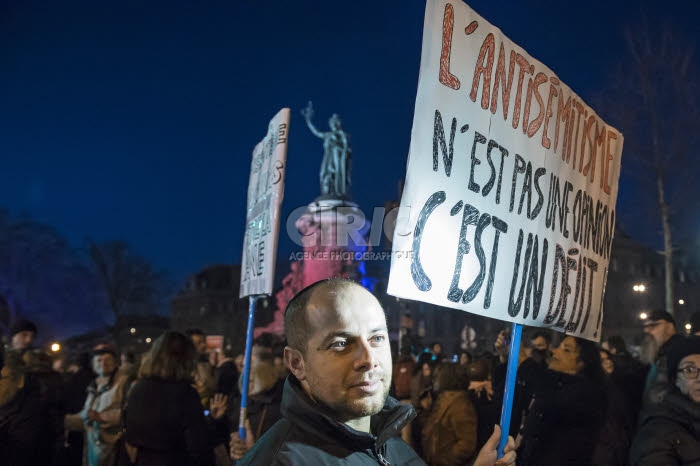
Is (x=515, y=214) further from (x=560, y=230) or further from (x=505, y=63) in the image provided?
(x=505, y=63)

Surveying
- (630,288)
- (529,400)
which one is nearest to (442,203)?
(529,400)

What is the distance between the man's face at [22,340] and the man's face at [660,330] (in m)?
6.36

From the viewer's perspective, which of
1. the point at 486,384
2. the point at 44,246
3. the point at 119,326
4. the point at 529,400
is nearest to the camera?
the point at 529,400

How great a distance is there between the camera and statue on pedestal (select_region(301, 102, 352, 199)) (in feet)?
93.0

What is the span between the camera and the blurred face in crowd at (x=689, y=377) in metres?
3.13

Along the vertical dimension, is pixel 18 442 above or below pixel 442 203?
below

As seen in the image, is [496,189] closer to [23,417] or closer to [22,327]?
[23,417]

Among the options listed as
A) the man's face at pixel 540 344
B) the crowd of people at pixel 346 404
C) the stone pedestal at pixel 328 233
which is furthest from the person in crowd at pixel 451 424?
the stone pedestal at pixel 328 233

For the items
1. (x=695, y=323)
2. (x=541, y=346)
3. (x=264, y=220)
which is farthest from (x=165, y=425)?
(x=695, y=323)

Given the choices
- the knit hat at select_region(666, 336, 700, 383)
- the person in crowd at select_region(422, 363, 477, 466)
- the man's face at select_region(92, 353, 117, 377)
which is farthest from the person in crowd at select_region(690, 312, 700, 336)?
the man's face at select_region(92, 353, 117, 377)

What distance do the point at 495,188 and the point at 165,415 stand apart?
8.30ft

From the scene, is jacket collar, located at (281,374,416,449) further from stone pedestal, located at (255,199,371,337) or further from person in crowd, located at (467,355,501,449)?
stone pedestal, located at (255,199,371,337)

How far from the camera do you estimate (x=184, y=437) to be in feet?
13.0

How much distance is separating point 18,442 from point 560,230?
4.60 metres
